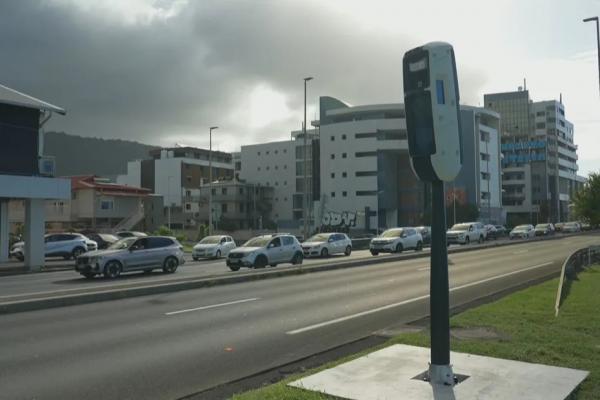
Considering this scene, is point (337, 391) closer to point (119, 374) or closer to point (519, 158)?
point (119, 374)

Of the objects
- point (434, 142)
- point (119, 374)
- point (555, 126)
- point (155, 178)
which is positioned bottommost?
point (119, 374)

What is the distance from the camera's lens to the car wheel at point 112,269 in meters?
22.6

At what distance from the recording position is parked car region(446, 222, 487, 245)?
46844 millimetres

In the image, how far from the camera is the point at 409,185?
9794 cm

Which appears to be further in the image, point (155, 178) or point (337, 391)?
point (155, 178)

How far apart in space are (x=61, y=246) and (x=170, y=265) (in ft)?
48.8

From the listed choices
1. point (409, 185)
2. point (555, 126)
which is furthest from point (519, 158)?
point (409, 185)

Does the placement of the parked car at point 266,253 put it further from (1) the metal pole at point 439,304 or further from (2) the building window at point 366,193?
(2) the building window at point 366,193

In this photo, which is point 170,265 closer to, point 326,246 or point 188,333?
point 326,246

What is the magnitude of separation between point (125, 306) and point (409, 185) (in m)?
87.6

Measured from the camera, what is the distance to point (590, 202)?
3516 centimetres

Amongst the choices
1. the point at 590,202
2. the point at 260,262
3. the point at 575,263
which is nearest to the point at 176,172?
the point at 590,202

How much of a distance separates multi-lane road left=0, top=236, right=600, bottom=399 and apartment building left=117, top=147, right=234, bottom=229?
90.4 m

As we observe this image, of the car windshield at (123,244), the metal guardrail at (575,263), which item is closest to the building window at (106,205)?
the car windshield at (123,244)
